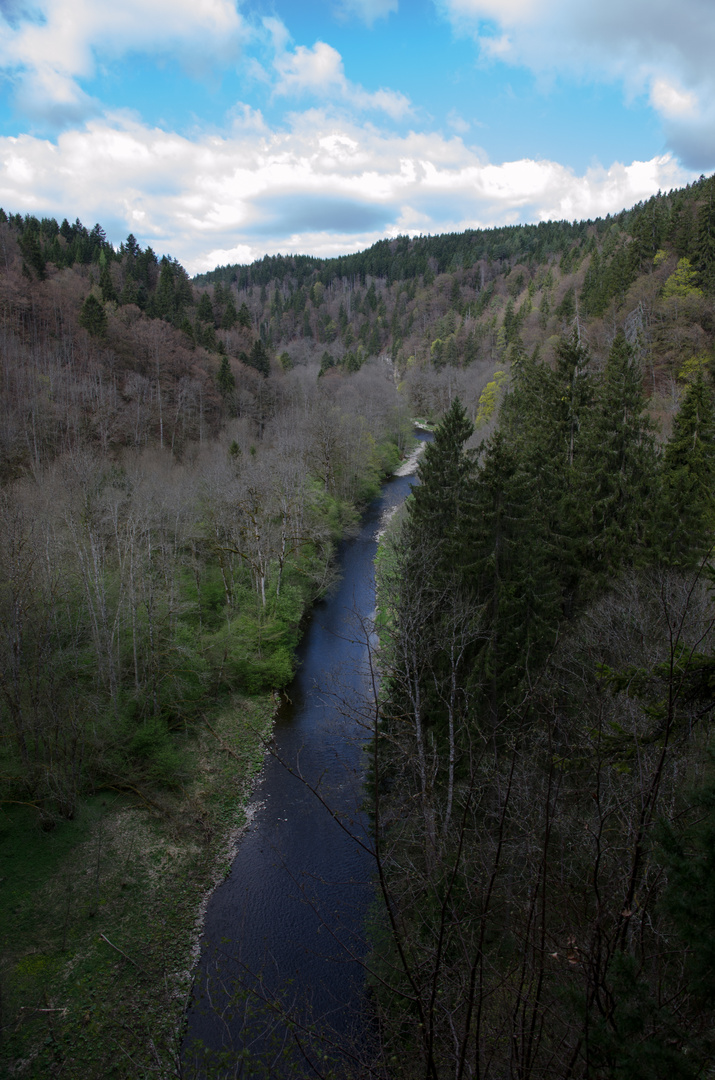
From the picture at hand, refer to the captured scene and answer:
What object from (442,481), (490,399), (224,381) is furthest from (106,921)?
(490,399)

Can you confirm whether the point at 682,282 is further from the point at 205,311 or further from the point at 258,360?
the point at 205,311

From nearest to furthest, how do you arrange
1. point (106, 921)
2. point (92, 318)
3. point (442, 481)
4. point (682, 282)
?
1. point (106, 921)
2. point (442, 481)
3. point (682, 282)
4. point (92, 318)

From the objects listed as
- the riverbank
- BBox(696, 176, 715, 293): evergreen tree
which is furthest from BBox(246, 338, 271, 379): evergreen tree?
the riverbank

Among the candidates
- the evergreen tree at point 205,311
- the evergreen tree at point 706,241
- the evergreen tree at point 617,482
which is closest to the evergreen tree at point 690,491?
the evergreen tree at point 617,482

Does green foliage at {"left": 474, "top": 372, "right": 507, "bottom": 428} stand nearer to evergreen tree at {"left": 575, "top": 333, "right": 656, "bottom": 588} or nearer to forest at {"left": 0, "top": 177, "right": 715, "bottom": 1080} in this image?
forest at {"left": 0, "top": 177, "right": 715, "bottom": 1080}

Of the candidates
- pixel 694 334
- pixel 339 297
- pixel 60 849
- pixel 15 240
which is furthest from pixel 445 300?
pixel 60 849
